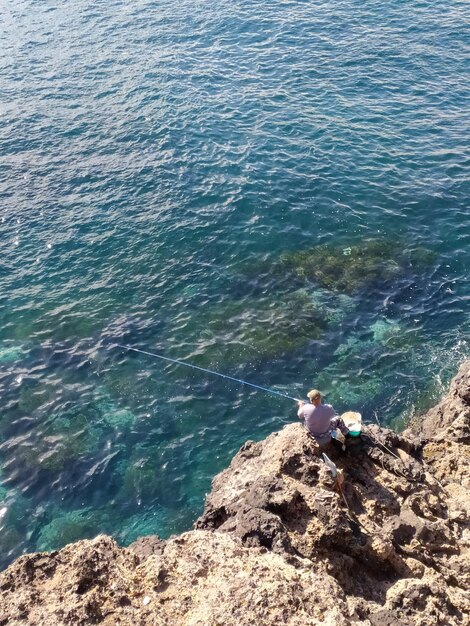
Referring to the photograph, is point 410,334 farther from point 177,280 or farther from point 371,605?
point 371,605

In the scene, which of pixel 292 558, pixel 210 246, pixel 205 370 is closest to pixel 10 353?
pixel 205 370

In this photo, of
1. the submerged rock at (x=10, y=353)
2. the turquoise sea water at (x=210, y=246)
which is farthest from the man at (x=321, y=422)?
the submerged rock at (x=10, y=353)

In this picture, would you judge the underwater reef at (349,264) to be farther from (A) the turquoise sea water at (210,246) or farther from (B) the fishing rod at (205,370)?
(B) the fishing rod at (205,370)

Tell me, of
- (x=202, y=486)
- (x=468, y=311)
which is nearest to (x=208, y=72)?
(x=468, y=311)

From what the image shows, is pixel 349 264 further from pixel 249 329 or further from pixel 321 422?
pixel 321 422

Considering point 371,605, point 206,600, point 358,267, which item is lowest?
point 358,267

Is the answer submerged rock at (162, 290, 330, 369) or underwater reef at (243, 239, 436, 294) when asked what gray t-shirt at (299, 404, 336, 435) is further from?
underwater reef at (243, 239, 436, 294)
